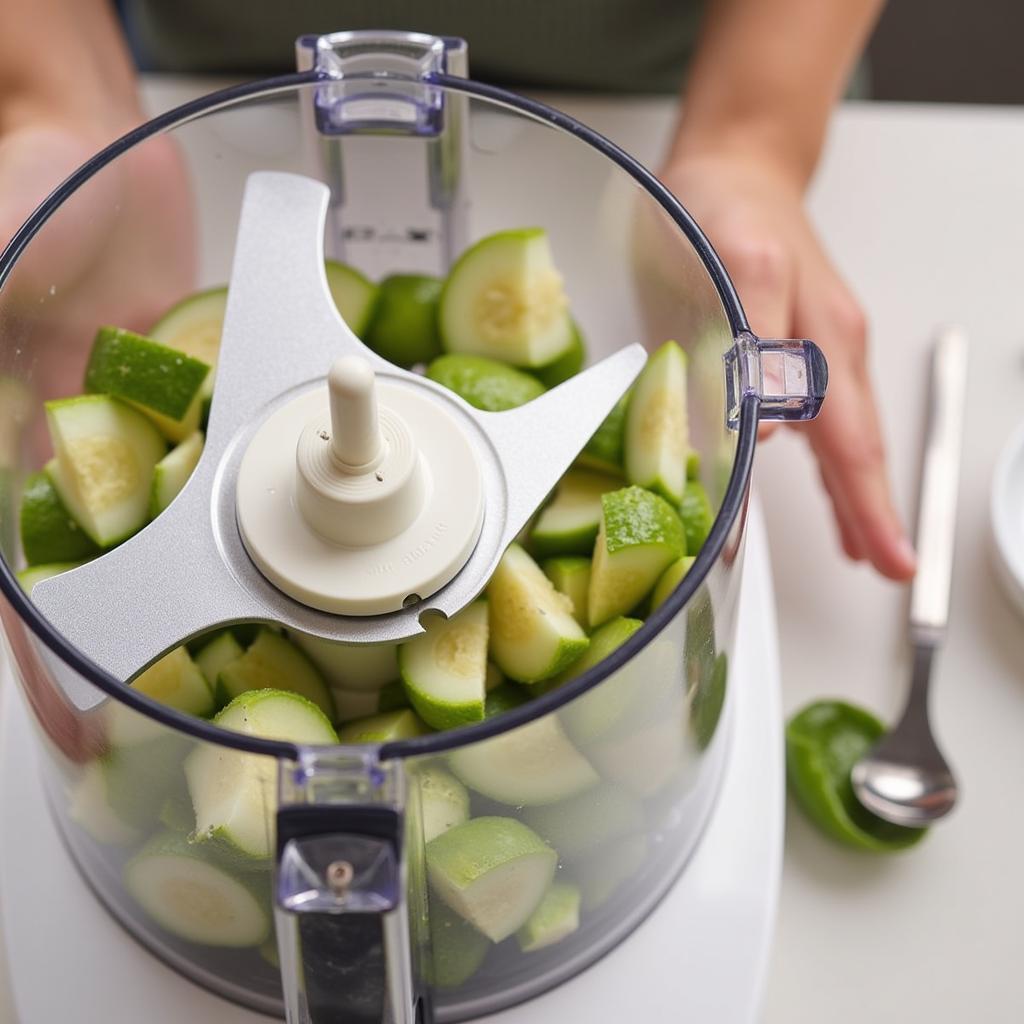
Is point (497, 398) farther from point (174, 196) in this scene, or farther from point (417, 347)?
point (174, 196)

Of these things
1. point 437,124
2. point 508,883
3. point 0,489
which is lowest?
point 508,883

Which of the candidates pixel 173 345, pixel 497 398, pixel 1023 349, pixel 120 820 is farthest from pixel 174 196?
pixel 1023 349

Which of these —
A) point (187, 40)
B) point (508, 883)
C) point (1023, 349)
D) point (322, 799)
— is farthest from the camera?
point (187, 40)

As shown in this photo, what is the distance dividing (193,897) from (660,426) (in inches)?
11.6

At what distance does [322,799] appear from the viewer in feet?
1.39

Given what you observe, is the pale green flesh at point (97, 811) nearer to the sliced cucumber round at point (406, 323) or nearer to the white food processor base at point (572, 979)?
the white food processor base at point (572, 979)

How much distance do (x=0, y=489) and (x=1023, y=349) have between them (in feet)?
2.17

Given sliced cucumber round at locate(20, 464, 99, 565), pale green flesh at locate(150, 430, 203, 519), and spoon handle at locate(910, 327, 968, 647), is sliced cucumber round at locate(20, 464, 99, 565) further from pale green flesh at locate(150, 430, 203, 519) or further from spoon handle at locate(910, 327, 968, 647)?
spoon handle at locate(910, 327, 968, 647)

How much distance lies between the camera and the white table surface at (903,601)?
28.0 inches

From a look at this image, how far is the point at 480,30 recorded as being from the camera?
0.99 m

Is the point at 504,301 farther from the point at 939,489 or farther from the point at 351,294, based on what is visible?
the point at 939,489

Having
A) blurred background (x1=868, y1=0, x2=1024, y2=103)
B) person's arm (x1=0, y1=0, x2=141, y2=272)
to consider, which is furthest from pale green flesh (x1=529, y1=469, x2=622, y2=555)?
blurred background (x1=868, y1=0, x2=1024, y2=103)

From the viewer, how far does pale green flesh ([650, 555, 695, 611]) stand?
0.57m

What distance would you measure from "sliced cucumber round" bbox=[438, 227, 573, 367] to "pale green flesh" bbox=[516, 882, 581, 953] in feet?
0.86
